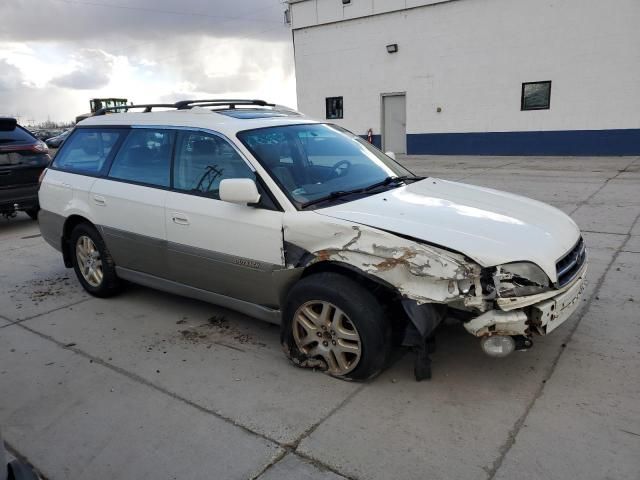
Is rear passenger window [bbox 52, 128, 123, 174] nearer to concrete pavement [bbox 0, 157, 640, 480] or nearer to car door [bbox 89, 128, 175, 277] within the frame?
car door [bbox 89, 128, 175, 277]

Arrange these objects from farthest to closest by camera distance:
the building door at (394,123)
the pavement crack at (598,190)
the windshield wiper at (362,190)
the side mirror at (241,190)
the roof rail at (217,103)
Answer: the building door at (394,123) < the pavement crack at (598,190) < the roof rail at (217,103) < the windshield wiper at (362,190) < the side mirror at (241,190)

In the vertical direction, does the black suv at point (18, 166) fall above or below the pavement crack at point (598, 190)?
above

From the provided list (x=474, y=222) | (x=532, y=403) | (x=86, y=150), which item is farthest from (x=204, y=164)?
(x=532, y=403)

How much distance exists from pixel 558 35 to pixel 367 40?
279 inches

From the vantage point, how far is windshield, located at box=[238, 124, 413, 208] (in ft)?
12.1

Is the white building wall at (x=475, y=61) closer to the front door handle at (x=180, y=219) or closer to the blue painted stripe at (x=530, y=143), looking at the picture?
the blue painted stripe at (x=530, y=143)

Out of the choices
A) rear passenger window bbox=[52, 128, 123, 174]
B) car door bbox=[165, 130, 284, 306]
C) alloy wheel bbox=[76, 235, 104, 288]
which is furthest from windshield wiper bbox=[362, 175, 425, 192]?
alloy wheel bbox=[76, 235, 104, 288]

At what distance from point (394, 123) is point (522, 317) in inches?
757

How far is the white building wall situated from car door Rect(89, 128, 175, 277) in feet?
52.3

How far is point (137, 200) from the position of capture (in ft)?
14.3

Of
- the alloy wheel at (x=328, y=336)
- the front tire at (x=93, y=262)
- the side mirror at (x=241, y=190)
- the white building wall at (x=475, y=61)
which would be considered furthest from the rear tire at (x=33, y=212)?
the white building wall at (x=475, y=61)

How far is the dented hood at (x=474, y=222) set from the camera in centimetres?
298

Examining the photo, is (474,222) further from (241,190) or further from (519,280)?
(241,190)

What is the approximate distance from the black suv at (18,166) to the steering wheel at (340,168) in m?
6.29
